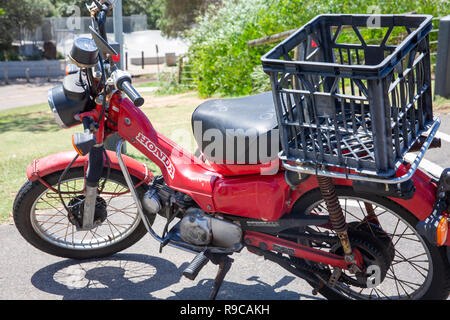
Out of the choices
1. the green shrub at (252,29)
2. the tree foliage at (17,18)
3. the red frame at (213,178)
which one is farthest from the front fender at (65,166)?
the tree foliage at (17,18)

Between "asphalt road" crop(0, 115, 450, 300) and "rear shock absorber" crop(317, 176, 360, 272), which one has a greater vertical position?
"rear shock absorber" crop(317, 176, 360, 272)

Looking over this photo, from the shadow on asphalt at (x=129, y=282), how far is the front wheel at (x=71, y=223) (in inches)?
4.5

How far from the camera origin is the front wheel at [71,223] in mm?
3586

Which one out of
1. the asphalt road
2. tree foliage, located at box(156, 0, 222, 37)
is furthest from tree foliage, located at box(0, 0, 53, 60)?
the asphalt road

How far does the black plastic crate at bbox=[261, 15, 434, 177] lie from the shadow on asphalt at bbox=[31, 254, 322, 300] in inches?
46.6

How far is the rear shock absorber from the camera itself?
2.76m

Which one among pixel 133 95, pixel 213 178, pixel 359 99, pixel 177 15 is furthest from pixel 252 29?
pixel 177 15

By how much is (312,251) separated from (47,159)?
74.8 inches

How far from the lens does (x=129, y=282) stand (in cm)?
362

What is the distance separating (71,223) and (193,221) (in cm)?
105

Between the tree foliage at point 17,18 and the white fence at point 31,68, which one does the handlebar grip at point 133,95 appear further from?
the tree foliage at point 17,18

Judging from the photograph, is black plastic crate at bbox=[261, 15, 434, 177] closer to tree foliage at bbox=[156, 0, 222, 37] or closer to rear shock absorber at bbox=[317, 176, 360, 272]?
rear shock absorber at bbox=[317, 176, 360, 272]

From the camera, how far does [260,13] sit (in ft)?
42.4
